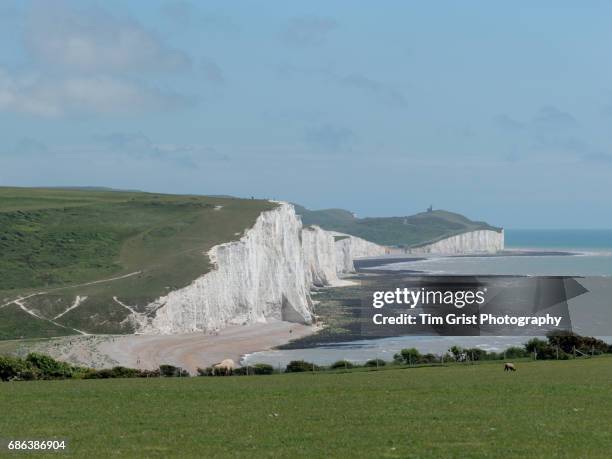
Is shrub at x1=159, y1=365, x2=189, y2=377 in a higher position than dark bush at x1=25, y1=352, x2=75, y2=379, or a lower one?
lower

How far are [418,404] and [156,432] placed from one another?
7535mm

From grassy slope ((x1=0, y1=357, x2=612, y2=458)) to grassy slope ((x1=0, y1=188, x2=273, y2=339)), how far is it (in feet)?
189

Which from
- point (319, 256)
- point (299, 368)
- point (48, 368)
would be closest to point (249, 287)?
point (299, 368)

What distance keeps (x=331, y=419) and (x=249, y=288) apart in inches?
3355

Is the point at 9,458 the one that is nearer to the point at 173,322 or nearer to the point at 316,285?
the point at 173,322

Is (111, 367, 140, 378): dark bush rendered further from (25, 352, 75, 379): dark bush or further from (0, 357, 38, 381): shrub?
(0, 357, 38, 381): shrub

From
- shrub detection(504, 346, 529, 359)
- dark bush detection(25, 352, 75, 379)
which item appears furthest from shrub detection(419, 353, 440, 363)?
dark bush detection(25, 352, 75, 379)

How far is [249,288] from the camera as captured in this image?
348ft

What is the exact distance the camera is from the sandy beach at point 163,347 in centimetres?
6900

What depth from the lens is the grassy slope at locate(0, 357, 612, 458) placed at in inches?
687

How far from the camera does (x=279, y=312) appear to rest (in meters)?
110

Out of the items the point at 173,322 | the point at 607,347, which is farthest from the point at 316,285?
the point at 607,347

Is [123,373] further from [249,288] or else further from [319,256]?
[319,256]

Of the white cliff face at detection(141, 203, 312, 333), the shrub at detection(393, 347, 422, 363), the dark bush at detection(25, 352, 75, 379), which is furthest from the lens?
the white cliff face at detection(141, 203, 312, 333)
